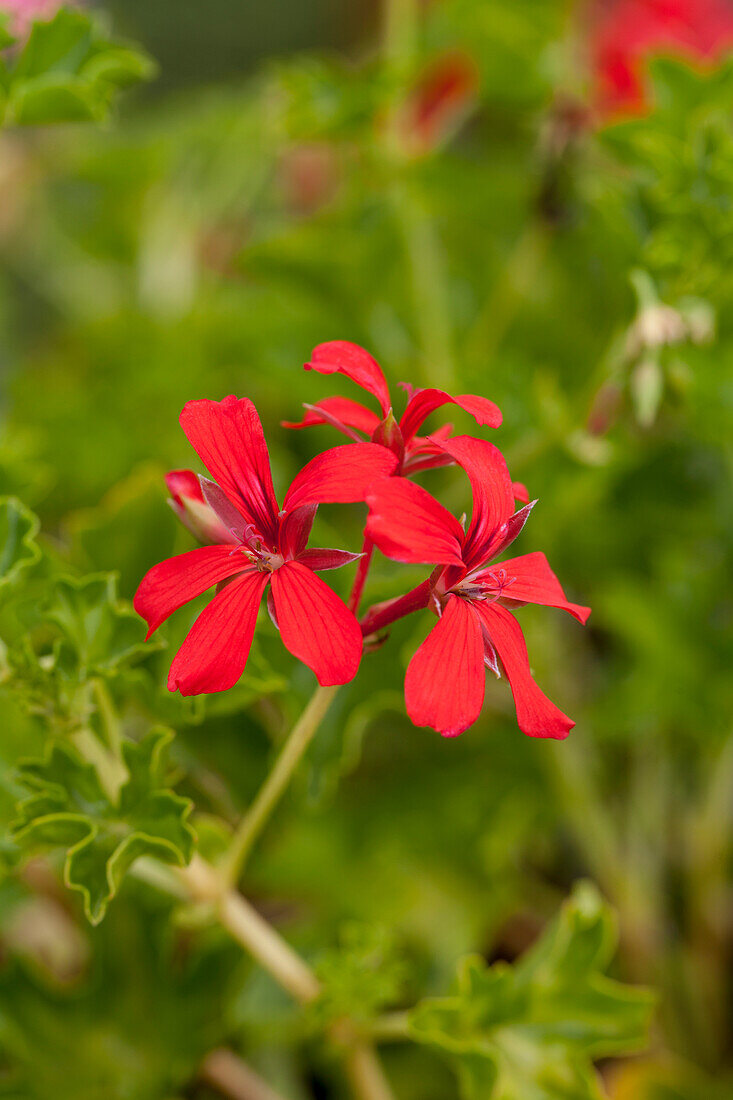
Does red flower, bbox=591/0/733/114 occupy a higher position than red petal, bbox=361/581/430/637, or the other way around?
red flower, bbox=591/0/733/114

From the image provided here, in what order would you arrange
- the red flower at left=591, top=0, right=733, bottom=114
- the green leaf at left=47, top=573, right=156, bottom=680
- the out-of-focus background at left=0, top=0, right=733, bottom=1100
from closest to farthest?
the green leaf at left=47, top=573, right=156, bottom=680
the out-of-focus background at left=0, top=0, right=733, bottom=1100
the red flower at left=591, top=0, right=733, bottom=114

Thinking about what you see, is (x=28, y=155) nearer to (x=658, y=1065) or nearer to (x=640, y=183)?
(x=640, y=183)

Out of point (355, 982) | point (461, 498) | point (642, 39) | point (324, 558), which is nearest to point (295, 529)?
point (324, 558)

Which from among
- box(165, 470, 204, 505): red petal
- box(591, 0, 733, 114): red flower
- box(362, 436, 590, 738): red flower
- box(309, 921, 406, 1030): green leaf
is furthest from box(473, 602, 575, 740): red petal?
box(591, 0, 733, 114): red flower

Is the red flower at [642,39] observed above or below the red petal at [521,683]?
above

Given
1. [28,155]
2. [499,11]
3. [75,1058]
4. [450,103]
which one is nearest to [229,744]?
[75,1058]

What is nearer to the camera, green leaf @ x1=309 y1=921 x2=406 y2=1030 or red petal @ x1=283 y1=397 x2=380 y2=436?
red petal @ x1=283 y1=397 x2=380 y2=436

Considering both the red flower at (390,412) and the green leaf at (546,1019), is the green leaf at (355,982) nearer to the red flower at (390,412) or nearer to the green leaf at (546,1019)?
the green leaf at (546,1019)

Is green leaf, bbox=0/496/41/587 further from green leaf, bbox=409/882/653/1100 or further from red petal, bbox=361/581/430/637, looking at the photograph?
green leaf, bbox=409/882/653/1100

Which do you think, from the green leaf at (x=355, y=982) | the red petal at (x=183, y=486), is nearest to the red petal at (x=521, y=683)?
the red petal at (x=183, y=486)
